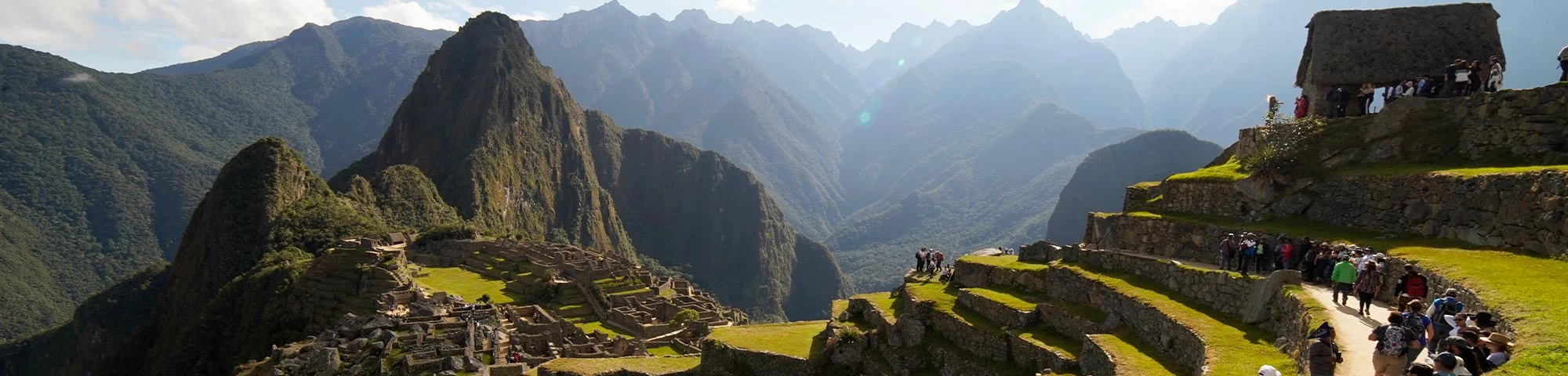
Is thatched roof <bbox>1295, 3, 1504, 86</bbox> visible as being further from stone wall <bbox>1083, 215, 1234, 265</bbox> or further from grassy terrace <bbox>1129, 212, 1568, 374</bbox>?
grassy terrace <bbox>1129, 212, 1568, 374</bbox>

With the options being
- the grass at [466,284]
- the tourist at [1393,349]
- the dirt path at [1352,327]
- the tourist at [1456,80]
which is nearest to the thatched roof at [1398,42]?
the tourist at [1456,80]

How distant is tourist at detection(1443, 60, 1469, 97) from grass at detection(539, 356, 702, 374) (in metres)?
17.8

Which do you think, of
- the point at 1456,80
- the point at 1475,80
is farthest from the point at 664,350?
the point at 1475,80

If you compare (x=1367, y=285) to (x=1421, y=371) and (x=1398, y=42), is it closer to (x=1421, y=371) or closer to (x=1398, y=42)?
(x=1421, y=371)

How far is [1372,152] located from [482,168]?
137m

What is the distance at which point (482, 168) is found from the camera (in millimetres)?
141625

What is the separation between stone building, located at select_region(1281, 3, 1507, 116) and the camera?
20844 mm

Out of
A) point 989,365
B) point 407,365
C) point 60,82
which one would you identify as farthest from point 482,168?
point 989,365

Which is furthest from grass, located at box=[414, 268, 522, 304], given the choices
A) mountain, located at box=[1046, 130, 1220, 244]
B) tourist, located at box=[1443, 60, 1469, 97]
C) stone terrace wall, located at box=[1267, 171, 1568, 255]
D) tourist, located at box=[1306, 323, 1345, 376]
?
mountain, located at box=[1046, 130, 1220, 244]

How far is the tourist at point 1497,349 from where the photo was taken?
28.2 feet

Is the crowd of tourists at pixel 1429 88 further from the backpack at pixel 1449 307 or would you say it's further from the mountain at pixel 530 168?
the mountain at pixel 530 168

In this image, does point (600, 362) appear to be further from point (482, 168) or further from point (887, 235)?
point (887, 235)

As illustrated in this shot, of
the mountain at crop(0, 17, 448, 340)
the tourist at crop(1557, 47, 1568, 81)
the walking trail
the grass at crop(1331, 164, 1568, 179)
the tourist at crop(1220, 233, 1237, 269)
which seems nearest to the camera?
the walking trail

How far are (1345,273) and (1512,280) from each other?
192cm
